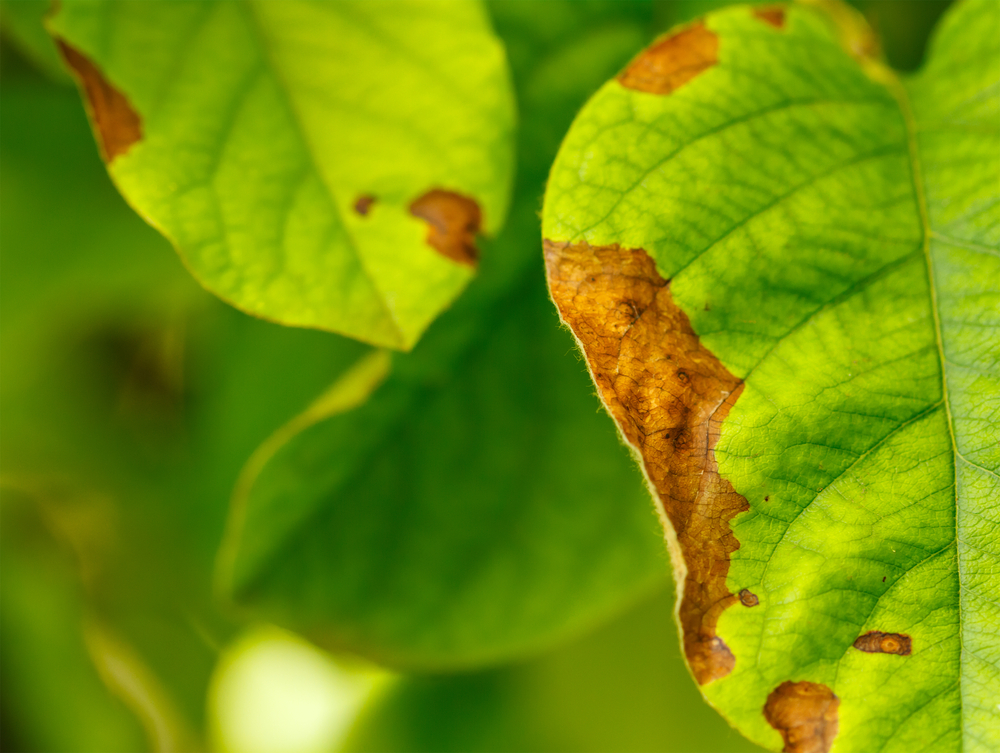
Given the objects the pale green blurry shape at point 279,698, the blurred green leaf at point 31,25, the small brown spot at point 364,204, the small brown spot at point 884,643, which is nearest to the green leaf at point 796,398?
the small brown spot at point 884,643

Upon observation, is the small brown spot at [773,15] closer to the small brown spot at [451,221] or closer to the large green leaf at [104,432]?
the small brown spot at [451,221]

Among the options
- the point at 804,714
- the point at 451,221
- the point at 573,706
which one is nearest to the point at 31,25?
the point at 451,221

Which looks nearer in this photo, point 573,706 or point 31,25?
point 31,25

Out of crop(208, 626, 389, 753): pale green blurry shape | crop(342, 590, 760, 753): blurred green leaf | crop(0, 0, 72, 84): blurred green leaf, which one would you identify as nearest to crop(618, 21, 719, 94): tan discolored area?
crop(0, 0, 72, 84): blurred green leaf

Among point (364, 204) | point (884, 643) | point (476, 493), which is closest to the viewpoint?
point (884, 643)

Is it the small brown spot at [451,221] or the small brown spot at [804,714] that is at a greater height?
the small brown spot at [451,221]

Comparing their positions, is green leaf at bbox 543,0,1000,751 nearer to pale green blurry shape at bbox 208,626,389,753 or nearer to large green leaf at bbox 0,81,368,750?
large green leaf at bbox 0,81,368,750

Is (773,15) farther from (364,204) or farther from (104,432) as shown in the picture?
(104,432)
